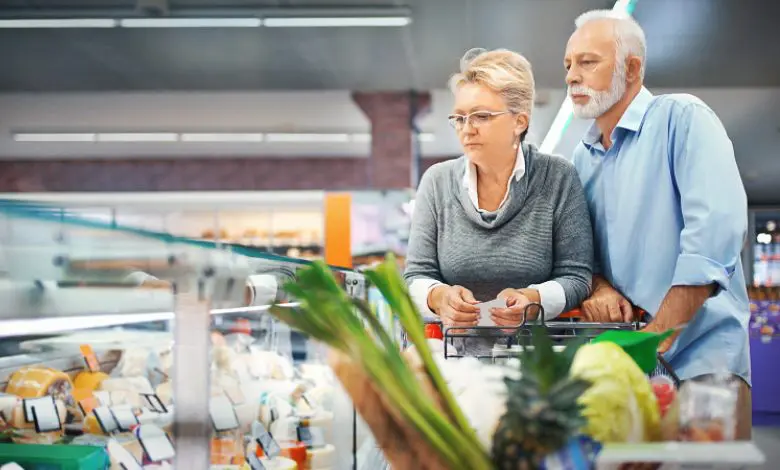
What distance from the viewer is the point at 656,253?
68.2 inches

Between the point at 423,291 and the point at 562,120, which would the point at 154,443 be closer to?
the point at 423,291

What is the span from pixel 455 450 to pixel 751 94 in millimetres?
10925

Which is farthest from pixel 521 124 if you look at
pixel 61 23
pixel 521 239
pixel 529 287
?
pixel 61 23

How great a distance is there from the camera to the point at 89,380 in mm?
1847

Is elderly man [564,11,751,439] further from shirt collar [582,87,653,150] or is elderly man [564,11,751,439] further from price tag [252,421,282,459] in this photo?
price tag [252,421,282,459]

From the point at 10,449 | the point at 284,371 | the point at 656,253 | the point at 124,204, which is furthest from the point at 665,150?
the point at 124,204

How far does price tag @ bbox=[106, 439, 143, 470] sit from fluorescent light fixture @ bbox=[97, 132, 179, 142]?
1252 cm

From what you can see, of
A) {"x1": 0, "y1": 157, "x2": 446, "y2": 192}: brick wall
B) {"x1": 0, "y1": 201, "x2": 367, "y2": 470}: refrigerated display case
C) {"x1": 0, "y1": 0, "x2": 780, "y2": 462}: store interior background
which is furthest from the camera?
{"x1": 0, "y1": 157, "x2": 446, "y2": 192}: brick wall

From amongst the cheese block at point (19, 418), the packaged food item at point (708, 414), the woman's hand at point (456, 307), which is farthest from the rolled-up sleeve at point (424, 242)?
the packaged food item at point (708, 414)

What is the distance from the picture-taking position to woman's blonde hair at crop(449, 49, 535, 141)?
170cm

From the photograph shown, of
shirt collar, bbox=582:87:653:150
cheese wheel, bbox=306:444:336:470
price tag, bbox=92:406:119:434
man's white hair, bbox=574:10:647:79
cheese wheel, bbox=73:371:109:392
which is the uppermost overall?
man's white hair, bbox=574:10:647:79

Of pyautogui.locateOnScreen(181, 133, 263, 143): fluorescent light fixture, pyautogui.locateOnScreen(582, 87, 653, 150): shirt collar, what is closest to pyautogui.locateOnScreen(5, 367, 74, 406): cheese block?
pyautogui.locateOnScreen(582, 87, 653, 150): shirt collar

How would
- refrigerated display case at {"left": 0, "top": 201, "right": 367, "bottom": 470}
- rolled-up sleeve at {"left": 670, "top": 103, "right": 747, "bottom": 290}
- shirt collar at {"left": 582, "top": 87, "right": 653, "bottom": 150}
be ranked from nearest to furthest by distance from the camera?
refrigerated display case at {"left": 0, "top": 201, "right": 367, "bottom": 470}
rolled-up sleeve at {"left": 670, "top": 103, "right": 747, "bottom": 290}
shirt collar at {"left": 582, "top": 87, "right": 653, "bottom": 150}

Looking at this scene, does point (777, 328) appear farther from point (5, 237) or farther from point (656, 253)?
point (5, 237)
